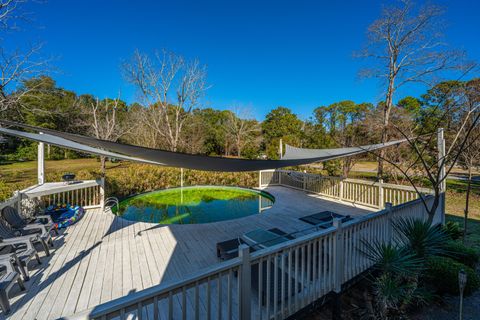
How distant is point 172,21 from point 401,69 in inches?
443

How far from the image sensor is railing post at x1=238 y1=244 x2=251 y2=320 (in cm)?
185

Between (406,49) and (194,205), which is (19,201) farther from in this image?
(406,49)

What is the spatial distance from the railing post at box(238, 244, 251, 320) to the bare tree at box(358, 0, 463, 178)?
817 cm

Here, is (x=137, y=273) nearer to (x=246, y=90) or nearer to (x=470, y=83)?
(x=470, y=83)

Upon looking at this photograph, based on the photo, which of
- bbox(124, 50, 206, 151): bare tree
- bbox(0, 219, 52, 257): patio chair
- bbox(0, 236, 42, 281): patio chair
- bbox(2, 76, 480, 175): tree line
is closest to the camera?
bbox(0, 236, 42, 281): patio chair

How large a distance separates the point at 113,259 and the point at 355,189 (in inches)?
261

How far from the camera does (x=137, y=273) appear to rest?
310 cm

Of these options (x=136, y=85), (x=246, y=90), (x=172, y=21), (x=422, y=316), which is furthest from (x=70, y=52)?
(x=246, y=90)

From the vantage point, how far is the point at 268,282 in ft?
6.72

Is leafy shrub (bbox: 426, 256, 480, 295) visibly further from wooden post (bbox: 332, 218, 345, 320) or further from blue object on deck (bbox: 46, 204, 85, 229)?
blue object on deck (bbox: 46, 204, 85, 229)

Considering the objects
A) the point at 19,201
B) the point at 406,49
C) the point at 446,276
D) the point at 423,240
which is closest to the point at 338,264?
the point at 423,240

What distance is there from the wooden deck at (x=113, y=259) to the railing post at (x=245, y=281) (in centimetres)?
54

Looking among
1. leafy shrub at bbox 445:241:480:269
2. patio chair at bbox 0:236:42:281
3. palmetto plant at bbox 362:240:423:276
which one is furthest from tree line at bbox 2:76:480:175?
patio chair at bbox 0:236:42:281

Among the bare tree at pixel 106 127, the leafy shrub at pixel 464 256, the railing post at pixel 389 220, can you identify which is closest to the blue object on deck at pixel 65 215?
the bare tree at pixel 106 127
